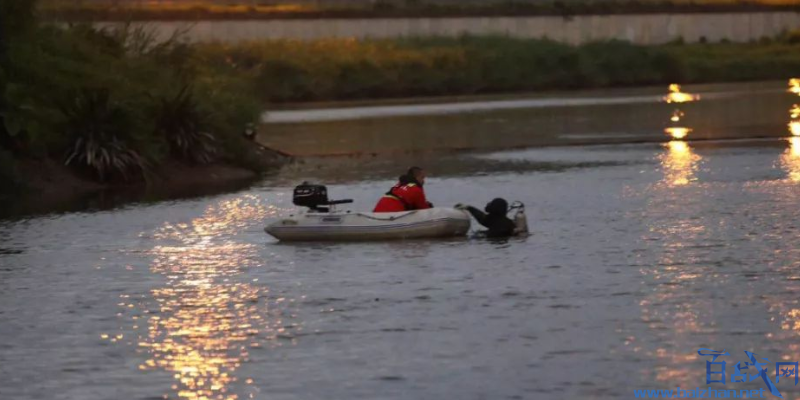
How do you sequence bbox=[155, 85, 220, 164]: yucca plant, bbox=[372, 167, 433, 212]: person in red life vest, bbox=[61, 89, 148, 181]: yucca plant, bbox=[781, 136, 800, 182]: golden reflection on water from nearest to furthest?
1. bbox=[372, 167, 433, 212]: person in red life vest
2. bbox=[781, 136, 800, 182]: golden reflection on water
3. bbox=[61, 89, 148, 181]: yucca plant
4. bbox=[155, 85, 220, 164]: yucca plant

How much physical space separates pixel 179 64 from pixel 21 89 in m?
8.64

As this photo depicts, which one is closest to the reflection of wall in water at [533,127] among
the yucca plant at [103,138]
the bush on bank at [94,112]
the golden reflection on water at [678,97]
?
the golden reflection on water at [678,97]

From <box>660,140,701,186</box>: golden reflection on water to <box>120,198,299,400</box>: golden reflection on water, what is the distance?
1093 cm

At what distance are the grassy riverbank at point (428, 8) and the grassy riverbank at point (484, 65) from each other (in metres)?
2.05

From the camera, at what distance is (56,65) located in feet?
126

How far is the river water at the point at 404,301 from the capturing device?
1598 cm

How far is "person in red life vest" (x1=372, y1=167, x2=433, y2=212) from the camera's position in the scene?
25547 mm

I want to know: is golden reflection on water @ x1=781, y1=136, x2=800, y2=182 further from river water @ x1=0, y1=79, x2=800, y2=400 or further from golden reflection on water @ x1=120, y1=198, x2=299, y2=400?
golden reflection on water @ x1=120, y1=198, x2=299, y2=400

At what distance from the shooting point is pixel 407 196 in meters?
25.6

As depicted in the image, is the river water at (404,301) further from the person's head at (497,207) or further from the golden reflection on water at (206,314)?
the person's head at (497,207)

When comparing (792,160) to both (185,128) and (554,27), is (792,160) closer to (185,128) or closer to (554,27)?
(185,128)

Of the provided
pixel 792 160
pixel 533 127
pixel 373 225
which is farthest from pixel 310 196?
pixel 533 127

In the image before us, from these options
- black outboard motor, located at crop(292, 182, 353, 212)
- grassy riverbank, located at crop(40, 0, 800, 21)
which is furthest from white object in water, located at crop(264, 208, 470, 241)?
grassy riverbank, located at crop(40, 0, 800, 21)

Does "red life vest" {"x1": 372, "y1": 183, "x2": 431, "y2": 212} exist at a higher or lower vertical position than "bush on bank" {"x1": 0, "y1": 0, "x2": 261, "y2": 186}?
lower
